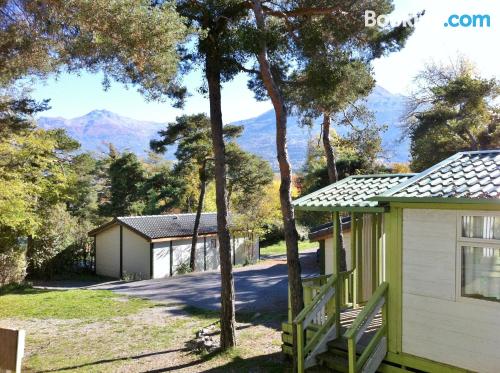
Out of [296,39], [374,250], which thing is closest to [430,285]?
[374,250]

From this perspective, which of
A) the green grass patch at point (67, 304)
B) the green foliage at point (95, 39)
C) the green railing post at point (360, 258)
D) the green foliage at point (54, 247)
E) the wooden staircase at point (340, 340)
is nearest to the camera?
the wooden staircase at point (340, 340)

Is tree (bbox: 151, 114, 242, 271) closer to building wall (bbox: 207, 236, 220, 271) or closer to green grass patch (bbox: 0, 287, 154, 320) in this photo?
building wall (bbox: 207, 236, 220, 271)

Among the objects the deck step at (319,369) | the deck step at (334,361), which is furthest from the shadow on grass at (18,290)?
the deck step at (334,361)

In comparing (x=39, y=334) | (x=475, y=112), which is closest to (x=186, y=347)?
(x=39, y=334)

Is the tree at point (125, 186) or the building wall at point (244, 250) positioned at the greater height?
the tree at point (125, 186)

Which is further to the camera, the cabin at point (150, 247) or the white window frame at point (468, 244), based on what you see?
the cabin at point (150, 247)

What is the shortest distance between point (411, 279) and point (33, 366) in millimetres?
7917

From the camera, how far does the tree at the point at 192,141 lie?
894 inches

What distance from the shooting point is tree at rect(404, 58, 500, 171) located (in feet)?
63.5

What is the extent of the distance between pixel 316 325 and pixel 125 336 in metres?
6.10

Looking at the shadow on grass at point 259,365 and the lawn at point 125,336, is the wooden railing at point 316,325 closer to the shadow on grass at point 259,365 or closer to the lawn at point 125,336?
the shadow on grass at point 259,365

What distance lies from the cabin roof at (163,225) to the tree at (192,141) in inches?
51.8

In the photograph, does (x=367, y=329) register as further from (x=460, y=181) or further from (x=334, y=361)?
(x=460, y=181)

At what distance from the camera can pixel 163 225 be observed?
2720cm
